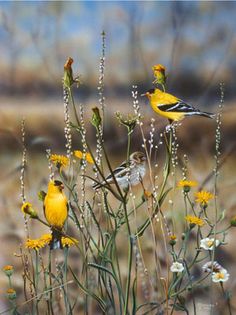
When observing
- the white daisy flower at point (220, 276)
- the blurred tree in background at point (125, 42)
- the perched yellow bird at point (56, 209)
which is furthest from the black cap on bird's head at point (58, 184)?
the white daisy flower at point (220, 276)

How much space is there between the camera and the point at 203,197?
186 cm

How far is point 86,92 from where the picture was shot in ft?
6.15

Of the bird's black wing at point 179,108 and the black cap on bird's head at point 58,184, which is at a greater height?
the bird's black wing at point 179,108

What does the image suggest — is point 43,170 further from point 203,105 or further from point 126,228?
point 203,105

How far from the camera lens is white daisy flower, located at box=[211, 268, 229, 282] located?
184 cm

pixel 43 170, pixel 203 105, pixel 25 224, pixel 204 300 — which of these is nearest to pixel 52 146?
pixel 43 170

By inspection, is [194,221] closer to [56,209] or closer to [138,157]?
[138,157]

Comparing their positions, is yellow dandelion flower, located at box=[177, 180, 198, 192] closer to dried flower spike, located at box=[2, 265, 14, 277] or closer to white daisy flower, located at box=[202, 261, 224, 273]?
white daisy flower, located at box=[202, 261, 224, 273]

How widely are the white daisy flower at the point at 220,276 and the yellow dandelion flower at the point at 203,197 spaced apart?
186mm

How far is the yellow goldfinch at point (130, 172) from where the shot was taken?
1.83 meters

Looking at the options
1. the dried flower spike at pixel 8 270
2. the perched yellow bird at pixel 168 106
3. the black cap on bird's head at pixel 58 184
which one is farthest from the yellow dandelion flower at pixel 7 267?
the perched yellow bird at pixel 168 106

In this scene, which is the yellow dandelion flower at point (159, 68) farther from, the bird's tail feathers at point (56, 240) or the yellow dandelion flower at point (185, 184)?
the bird's tail feathers at point (56, 240)

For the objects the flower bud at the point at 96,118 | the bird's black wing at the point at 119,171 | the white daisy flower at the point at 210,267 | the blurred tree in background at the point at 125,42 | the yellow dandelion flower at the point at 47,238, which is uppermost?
the blurred tree in background at the point at 125,42

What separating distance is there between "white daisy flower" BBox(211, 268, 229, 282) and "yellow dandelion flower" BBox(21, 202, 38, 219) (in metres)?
0.51
